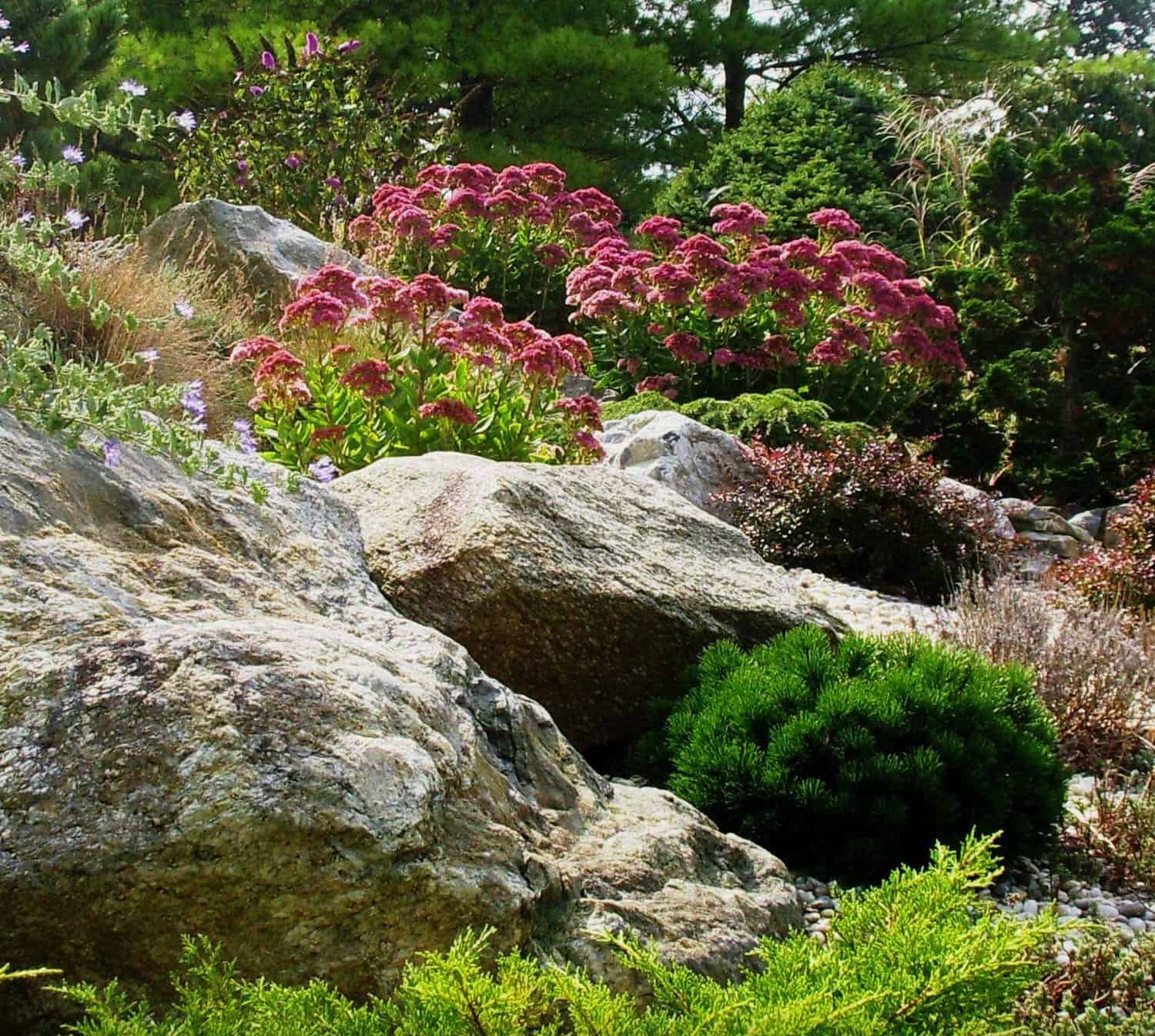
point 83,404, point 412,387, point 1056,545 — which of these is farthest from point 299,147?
point 83,404

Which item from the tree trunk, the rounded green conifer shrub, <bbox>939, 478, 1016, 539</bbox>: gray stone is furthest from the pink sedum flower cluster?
the tree trunk

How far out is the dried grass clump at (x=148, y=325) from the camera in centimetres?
693

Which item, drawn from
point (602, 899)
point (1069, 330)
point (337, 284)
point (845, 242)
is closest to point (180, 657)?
point (602, 899)

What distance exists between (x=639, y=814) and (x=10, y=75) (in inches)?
662

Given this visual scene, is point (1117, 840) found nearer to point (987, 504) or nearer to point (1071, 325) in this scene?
A: point (987, 504)

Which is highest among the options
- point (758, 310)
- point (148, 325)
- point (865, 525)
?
point (758, 310)

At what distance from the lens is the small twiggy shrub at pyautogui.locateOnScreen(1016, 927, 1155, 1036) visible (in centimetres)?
264

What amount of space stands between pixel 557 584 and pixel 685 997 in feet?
7.76

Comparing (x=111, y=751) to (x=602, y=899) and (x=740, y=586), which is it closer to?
(x=602, y=899)

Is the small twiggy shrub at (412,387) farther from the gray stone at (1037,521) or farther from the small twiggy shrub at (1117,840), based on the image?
the gray stone at (1037,521)

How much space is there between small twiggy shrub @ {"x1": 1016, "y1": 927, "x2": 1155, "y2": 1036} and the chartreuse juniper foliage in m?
0.84

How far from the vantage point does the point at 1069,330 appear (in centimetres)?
1098

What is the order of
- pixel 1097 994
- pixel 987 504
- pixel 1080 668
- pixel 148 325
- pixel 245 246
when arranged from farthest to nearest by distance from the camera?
1. pixel 245 246
2. pixel 987 504
3. pixel 148 325
4. pixel 1080 668
5. pixel 1097 994

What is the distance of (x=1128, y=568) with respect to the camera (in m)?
7.30
